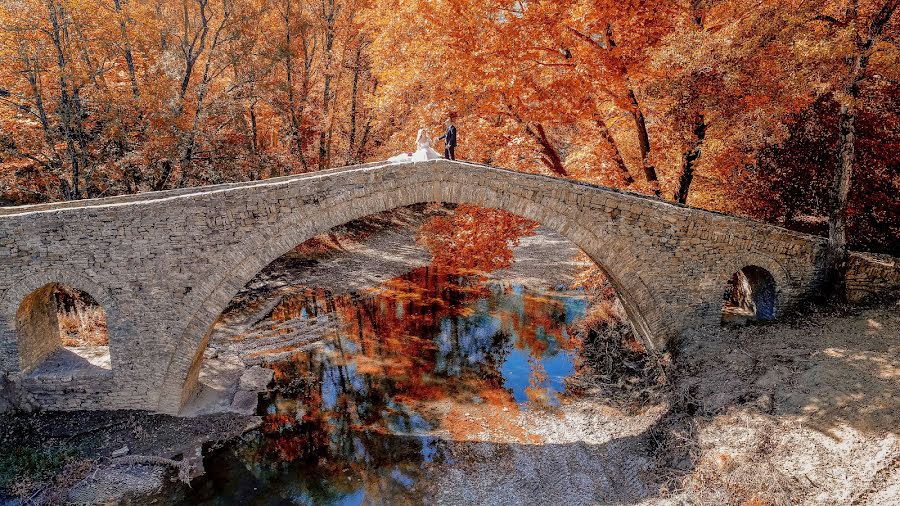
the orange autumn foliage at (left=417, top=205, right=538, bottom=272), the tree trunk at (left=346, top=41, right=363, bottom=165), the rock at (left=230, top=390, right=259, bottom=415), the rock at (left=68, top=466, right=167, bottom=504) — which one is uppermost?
the tree trunk at (left=346, top=41, right=363, bottom=165)

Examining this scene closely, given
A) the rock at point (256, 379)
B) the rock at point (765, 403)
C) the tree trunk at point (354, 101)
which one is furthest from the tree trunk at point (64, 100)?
the rock at point (765, 403)

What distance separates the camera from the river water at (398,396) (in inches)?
388

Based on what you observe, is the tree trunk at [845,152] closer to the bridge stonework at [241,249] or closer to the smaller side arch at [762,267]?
the bridge stonework at [241,249]

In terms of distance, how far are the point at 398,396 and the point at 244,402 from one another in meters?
3.37

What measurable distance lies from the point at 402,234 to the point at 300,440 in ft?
51.0

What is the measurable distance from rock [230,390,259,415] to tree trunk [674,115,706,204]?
10.6m

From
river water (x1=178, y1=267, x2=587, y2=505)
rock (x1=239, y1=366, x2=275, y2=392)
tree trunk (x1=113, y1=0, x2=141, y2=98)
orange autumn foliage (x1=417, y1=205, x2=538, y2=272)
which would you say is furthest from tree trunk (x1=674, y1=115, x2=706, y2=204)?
tree trunk (x1=113, y1=0, x2=141, y2=98)

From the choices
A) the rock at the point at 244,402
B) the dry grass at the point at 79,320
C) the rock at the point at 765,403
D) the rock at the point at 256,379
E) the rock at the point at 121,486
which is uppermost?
the dry grass at the point at 79,320

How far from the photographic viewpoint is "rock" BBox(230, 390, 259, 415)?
11.6 metres

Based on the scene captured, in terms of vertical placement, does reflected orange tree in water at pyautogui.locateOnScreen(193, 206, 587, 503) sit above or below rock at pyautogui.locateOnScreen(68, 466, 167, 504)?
above

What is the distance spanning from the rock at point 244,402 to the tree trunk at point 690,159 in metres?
10.6

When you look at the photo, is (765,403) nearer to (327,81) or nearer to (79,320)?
(79,320)

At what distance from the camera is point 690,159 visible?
42.4 ft

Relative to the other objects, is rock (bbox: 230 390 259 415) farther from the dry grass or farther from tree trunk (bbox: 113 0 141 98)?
tree trunk (bbox: 113 0 141 98)
